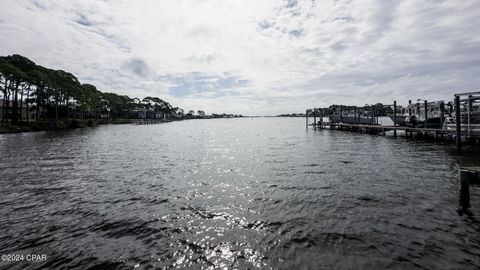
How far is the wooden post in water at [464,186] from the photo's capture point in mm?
8750

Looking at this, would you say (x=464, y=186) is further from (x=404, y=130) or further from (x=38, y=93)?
(x=38, y=93)

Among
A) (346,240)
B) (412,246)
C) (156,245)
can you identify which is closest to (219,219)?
(156,245)

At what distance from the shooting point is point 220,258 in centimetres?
658

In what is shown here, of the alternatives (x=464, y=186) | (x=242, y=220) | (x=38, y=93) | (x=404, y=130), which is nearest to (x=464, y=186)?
(x=464, y=186)

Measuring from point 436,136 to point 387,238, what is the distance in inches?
1299

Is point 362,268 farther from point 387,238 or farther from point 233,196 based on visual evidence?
point 233,196

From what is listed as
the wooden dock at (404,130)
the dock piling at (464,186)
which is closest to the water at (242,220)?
the dock piling at (464,186)

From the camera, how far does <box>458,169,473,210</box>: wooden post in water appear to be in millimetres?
8750

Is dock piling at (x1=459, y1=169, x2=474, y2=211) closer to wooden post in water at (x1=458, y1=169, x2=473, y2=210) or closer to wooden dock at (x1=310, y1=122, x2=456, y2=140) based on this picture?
wooden post in water at (x1=458, y1=169, x2=473, y2=210)

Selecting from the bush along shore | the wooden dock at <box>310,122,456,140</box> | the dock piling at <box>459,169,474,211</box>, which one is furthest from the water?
the bush along shore

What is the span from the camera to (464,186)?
9.03m

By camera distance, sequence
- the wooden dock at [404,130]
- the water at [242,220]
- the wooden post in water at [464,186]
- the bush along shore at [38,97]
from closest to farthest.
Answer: the water at [242,220] < the wooden post in water at [464,186] < the wooden dock at [404,130] < the bush along shore at [38,97]

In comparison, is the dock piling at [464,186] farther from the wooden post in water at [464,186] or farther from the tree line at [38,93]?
the tree line at [38,93]

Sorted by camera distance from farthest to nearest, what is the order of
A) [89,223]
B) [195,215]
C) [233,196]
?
[233,196], [195,215], [89,223]
